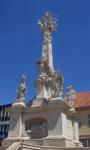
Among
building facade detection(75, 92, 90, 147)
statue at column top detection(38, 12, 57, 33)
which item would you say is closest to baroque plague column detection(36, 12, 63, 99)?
statue at column top detection(38, 12, 57, 33)

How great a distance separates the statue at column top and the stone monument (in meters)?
4.04

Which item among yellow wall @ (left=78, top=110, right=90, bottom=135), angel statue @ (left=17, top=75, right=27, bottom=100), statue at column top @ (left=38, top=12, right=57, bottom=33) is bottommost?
yellow wall @ (left=78, top=110, right=90, bottom=135)

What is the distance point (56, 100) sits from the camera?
25.7m

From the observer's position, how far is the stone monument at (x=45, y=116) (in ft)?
83.0

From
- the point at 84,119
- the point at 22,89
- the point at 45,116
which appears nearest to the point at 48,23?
the point at 22,89

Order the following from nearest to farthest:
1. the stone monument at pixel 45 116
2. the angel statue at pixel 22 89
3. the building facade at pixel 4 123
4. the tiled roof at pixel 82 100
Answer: the stone monument at pixel 45 116 < the angel statue at pixel 22 89 < the tiled roof at pixel 82 100 < the building facade at pixel 4 123

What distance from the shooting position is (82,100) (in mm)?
43844

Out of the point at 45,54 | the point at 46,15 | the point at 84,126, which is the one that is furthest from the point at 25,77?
the point at 84,126

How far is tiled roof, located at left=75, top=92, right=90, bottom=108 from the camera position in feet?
138

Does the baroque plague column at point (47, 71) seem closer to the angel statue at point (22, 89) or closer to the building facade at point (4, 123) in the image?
Answer: the angel statue at point (22, 89)

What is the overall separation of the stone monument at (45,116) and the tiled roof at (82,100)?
12745 mm

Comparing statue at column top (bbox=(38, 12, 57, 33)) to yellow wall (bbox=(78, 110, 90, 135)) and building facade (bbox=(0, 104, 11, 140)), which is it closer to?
yellow wall (bbox=(78, 110, 90, 135))

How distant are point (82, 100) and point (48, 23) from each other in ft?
49.2

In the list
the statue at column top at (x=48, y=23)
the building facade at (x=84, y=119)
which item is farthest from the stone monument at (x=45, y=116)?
the building facade at (x=84, y=119)
